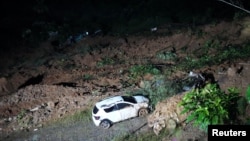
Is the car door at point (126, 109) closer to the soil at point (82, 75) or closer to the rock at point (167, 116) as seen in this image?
the soil at point (82, 75)

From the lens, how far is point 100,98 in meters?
20.0

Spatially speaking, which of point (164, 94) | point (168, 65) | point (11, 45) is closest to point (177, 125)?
point (164, 94)

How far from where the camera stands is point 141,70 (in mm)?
23297

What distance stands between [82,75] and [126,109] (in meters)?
8.52

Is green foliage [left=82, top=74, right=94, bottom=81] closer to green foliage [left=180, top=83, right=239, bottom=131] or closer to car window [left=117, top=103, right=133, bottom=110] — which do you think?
car window [left=117, top=103, right=133, bottom=110]

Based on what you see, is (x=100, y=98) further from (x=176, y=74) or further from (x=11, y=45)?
(x=11, y=45)

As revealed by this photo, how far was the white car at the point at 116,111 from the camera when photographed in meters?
17.5

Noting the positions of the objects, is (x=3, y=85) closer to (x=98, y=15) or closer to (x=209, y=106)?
(x=209, y=106)

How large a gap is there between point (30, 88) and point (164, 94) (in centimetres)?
1043

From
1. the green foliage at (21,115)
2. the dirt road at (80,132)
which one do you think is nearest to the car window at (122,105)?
the dirt road at (80,132)

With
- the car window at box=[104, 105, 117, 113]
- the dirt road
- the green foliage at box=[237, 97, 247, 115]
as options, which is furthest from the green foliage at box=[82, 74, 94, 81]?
the green foliage at box=[237, 97, 247, 115]

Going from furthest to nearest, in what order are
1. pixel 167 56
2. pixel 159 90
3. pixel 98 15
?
pixel 98 15 → pixel 167 56 → pixel 159 90

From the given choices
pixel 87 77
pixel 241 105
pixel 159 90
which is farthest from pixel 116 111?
pixel 87 77

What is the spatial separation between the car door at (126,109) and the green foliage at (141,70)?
520cm
